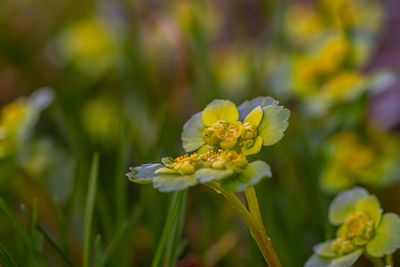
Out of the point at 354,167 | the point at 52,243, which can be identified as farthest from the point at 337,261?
the point at 354,167

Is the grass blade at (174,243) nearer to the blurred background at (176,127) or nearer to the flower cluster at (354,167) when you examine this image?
the blurred background at (176,127)

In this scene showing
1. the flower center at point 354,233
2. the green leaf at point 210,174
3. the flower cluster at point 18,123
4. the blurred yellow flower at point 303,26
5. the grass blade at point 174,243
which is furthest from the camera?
the blurred yellow flower at point 303,26

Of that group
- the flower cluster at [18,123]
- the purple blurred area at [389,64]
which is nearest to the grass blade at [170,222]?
the flower cluster at [18,123]

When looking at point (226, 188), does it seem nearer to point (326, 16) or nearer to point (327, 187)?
point (327, 187)

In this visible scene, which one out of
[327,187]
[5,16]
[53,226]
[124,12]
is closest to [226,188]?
[327,187]

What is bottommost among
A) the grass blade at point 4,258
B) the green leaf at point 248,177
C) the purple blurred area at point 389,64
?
the purple blurred area at point 389,64

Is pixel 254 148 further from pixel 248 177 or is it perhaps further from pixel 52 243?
pixel 52 243

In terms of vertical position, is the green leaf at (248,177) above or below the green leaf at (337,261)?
above
